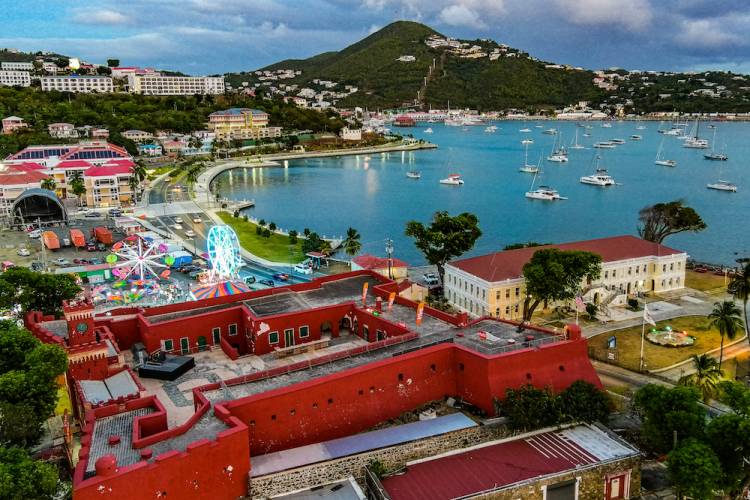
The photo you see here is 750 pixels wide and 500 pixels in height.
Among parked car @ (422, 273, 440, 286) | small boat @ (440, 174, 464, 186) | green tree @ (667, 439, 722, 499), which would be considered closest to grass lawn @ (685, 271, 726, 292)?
parked car @ (422, 273, 440, 286)

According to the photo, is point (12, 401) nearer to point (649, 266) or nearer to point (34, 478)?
point (34, 478)

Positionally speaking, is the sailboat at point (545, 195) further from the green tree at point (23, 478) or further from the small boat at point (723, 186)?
the green tree at point (23, 478)

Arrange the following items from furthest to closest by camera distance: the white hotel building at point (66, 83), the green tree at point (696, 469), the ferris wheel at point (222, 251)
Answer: the white hotel building at point (66, 83) < the ferris wheel at point (222, 251) < the green tree at point (696, 469)

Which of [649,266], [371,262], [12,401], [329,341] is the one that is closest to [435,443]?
[329,341]

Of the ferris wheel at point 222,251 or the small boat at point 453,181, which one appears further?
the small boat at point 453,181

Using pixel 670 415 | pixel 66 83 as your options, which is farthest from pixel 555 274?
pixel 66 83

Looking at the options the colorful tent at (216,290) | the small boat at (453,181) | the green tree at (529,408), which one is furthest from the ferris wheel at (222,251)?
the small boat at (453,181)

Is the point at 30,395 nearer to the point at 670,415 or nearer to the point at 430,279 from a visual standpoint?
the point at 670,415
